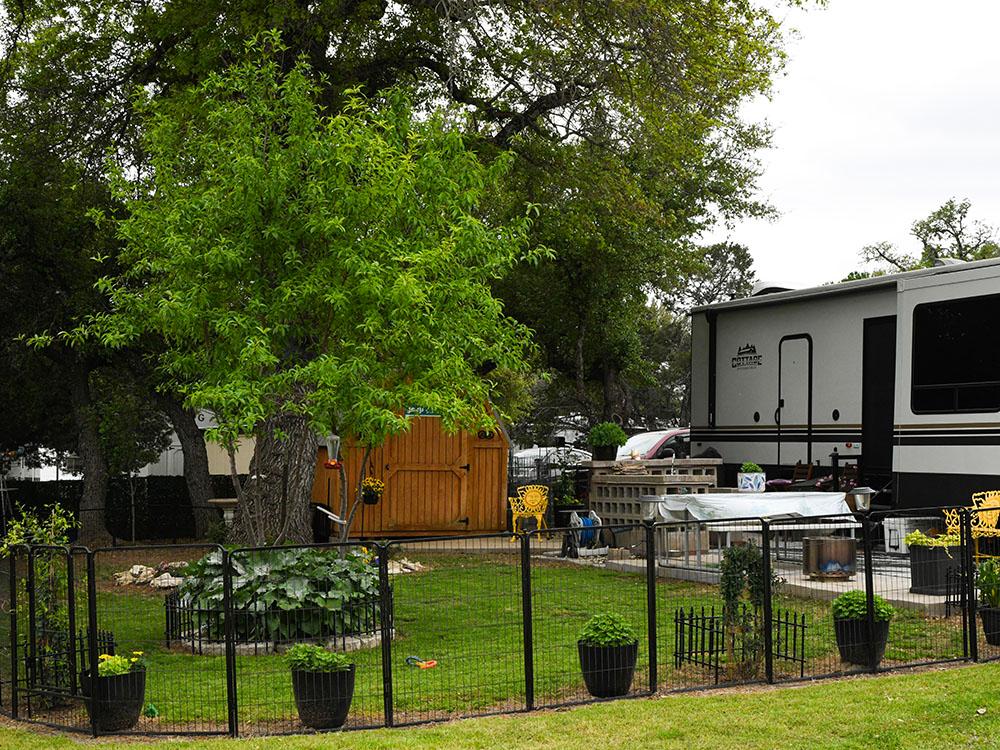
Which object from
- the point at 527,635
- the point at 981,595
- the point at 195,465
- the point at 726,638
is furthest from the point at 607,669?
the point at 195,465

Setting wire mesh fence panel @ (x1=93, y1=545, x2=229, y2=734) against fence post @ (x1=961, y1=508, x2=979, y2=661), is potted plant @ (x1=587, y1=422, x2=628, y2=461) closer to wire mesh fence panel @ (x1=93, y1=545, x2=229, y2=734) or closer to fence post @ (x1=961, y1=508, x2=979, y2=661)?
wire mesh fence panel @ (x1=93, y1=545, x2=229, y2=734)

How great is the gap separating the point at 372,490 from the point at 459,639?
8240mm

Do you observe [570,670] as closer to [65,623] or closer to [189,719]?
[189,719]

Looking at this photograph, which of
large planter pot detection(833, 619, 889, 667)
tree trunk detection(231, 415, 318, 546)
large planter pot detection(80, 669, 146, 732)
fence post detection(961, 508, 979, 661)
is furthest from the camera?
tree trunk detection(231, 415, 318, 546)

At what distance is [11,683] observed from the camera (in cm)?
834

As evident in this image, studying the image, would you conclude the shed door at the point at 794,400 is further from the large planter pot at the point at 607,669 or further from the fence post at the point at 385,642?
the fence post at the point at 385,642

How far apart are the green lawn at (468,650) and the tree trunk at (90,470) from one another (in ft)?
26.6

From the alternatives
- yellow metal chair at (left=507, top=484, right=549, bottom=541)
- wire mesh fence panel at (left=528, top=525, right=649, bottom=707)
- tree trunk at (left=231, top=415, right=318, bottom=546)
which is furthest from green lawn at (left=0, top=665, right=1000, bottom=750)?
yellow metal chair at (left=507, top=484, right=549, bottom=541)

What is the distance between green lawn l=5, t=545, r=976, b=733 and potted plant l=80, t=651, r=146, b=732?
173 millimetres

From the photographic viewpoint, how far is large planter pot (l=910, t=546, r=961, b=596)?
35.2ft

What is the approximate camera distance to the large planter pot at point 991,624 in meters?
9.32

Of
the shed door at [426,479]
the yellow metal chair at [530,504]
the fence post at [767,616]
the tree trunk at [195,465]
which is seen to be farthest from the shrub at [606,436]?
the fence post at [767,616]

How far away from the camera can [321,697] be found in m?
7.44

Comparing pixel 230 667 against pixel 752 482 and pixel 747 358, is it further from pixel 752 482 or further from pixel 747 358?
pixel 747 358
